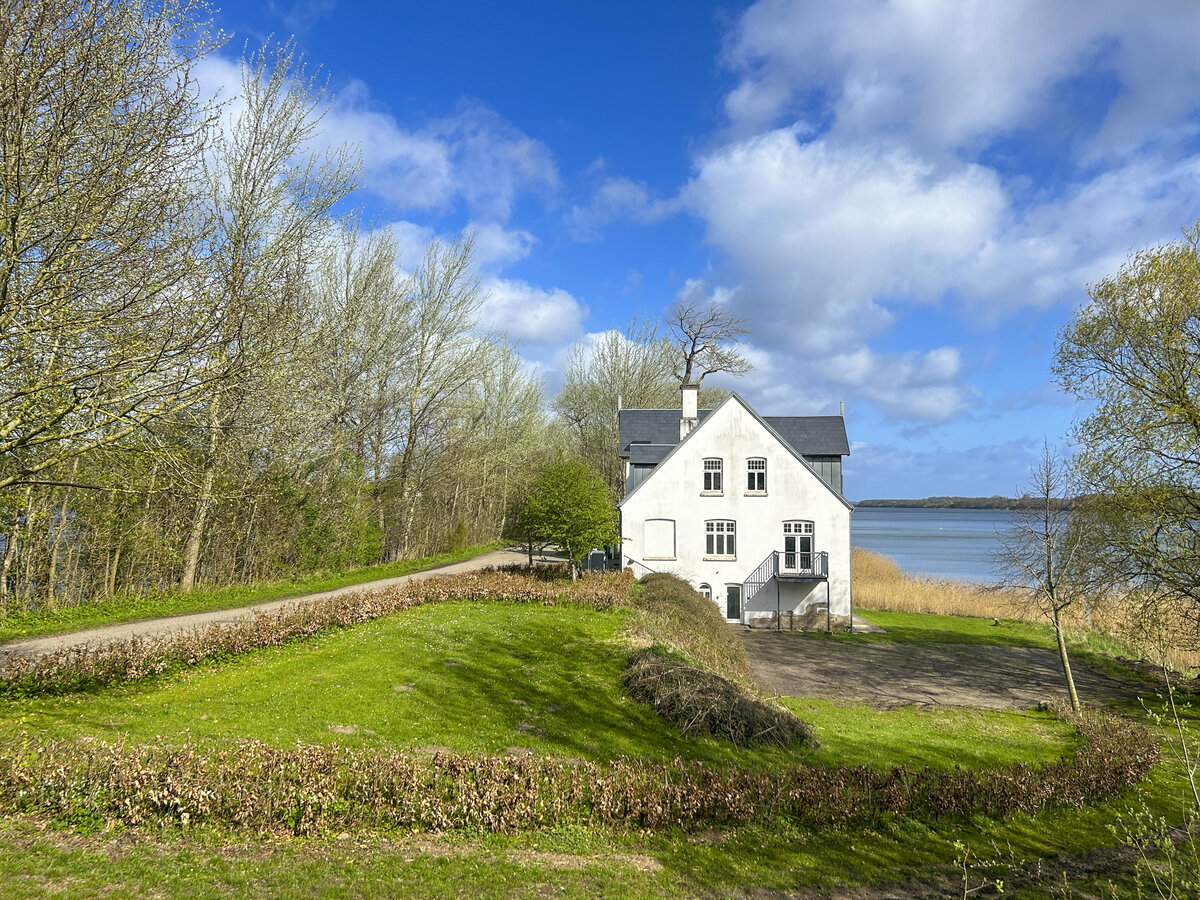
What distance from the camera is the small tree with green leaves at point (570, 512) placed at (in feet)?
81.9

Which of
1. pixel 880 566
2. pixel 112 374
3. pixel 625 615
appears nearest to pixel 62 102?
pixel 112 374

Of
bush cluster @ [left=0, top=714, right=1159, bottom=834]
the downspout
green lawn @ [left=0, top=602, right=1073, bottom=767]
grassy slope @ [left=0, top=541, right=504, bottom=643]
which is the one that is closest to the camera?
bush cluster @ [left=0, top=714, right=1159, bottom=834]

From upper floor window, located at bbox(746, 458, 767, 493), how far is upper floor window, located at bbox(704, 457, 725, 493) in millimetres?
1262

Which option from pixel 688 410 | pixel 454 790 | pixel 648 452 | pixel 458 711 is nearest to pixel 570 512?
A: pixel 648 452

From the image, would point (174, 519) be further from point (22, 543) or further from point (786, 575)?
point (786, 575)

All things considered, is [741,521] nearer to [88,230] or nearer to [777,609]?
[777,609]

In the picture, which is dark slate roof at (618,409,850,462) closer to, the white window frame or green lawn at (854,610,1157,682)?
the white window frame

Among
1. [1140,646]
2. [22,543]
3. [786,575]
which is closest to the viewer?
[22,543]

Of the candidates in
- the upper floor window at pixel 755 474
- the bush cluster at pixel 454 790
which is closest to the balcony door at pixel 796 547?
the upper floor window at pixel 755 474

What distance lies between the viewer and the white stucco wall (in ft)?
98.9

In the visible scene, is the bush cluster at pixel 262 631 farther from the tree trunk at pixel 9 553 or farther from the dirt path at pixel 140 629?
the tree trunk at pixel 9 553

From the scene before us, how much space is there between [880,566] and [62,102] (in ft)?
149

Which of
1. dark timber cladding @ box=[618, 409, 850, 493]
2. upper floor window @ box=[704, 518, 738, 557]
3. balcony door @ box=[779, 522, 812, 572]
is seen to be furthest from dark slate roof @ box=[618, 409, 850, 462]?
upper floor window @ box=[704, 518, 738, 557]

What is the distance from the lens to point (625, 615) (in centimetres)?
2038
